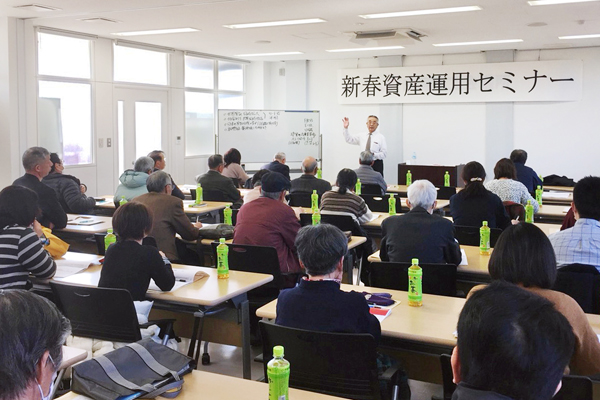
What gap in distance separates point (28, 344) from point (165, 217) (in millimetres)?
3765

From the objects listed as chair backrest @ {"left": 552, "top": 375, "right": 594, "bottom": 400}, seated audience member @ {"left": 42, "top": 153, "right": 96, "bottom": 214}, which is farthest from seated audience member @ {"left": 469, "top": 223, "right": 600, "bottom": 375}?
seated audience member @ {"left": 42, "top": 153, "right": 96, "bottom": 214}

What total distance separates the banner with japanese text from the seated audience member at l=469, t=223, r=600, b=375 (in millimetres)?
9264

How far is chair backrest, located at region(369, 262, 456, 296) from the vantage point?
11.9 ft

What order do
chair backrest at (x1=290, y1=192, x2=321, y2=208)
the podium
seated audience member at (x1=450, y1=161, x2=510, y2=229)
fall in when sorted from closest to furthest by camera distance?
seated audience member at (x1=450, y1=161, x2=510, y2=229)
chair backrest at (x1=290, y1=192, x2=321, y2=208)
the podium

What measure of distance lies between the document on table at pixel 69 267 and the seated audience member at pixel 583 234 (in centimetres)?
278

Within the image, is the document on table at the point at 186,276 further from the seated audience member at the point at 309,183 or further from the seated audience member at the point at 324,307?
the seated audience member at the point at 309,183

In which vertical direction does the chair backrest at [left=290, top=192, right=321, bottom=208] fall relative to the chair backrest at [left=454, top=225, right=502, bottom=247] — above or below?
above

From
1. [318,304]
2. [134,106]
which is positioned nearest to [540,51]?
[134,106]

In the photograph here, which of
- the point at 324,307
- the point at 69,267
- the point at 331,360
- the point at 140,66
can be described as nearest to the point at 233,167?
the point at 140,66

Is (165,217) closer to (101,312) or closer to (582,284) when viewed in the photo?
(101,312)

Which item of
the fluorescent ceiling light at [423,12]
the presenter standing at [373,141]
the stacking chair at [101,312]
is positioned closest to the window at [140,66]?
the presenter standing at [373,141]

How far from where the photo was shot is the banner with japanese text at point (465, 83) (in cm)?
1084

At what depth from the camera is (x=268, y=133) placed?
12289mm

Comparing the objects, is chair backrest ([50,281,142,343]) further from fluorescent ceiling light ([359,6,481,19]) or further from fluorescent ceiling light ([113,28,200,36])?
fluorescent ceiling light ([113,28,200,36])
